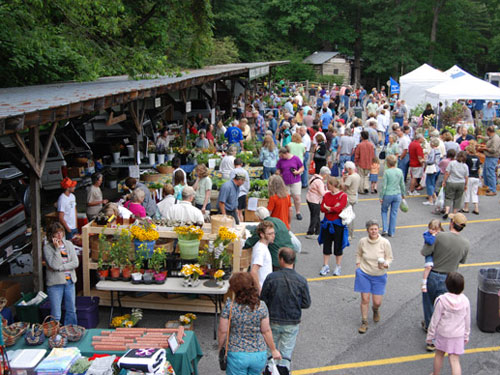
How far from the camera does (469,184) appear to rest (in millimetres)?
13188

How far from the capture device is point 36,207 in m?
7.44

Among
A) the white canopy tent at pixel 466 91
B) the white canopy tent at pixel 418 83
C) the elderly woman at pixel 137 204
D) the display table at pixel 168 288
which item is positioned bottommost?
the display table at pixel 168 288

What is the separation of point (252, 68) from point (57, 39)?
8755 mm

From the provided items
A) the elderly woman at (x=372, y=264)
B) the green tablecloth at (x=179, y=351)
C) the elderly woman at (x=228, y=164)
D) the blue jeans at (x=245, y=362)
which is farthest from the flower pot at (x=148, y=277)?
the elderly woman at (x=228, y=164)

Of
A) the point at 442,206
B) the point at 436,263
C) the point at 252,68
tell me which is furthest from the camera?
the point at 252,68

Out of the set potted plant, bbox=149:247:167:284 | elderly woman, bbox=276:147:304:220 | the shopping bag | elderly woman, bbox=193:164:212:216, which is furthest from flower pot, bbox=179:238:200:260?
the shopping bag

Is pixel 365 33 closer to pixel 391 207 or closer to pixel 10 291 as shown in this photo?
pixel 391 207

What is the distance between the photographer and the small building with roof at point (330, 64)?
4947 centimetres

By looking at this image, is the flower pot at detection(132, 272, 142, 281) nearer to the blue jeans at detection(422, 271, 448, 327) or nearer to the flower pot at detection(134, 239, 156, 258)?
the flower pot at detection(134, 239, 156, 258)

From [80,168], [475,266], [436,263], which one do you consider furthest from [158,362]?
[80,168]

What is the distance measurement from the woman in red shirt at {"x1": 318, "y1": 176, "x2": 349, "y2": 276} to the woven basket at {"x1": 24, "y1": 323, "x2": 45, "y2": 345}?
4781 millimetres

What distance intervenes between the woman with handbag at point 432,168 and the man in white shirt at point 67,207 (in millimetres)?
8571

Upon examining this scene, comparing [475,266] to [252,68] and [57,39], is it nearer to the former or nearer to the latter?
[57,39]

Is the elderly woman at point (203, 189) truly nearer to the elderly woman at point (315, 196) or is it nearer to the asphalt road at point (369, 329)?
the elderly woman at point (315, 196)
